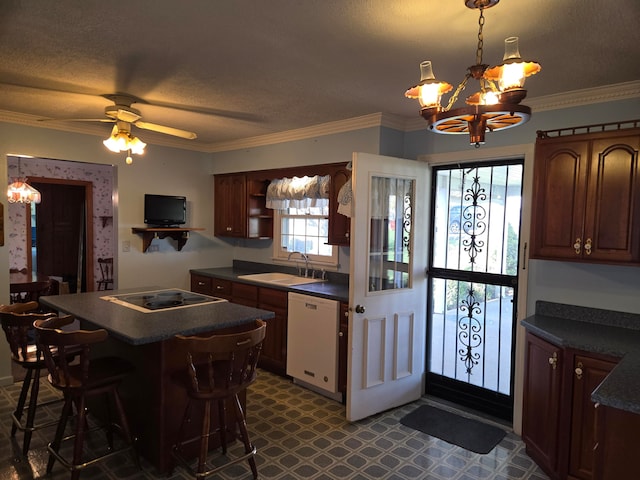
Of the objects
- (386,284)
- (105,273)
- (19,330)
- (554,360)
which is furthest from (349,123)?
(105,273)

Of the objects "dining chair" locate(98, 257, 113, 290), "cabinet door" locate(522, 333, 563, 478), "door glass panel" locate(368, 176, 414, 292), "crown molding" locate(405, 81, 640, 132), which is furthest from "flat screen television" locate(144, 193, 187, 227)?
"cabinet door" locate(522, 333, 563, 478)

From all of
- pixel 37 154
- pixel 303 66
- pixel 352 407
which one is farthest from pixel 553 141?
pixel 37 154

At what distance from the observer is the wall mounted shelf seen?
472 centimetres

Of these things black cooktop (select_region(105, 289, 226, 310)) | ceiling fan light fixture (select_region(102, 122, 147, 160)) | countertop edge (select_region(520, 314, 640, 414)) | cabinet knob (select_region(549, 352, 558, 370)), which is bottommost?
cabinet knob (select_region(549, 352, 558, 370))

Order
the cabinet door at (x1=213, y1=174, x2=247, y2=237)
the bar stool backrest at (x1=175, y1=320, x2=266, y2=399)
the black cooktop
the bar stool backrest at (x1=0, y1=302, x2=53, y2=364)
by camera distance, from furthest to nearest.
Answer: the cabinet door at (x1=213, y1=174, x2=247, y2=237) → the black cooktop → the bar stool backrest at (x1=0, y1=302, x2=53, y2=364) → the bar stool backrest at (x1=175, y1=320, x2=266, y2=399)

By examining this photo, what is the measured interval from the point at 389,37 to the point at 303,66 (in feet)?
2.01

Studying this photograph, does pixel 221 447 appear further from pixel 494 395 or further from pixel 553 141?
pixel 553 141

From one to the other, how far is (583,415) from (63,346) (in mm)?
2723

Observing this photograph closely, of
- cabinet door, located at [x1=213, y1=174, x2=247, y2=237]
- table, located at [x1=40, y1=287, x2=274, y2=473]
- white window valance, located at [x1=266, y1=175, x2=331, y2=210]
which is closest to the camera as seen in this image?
table, located at [x1=40, y1=287, x2=274, y2=473]

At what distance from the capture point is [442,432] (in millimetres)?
3146

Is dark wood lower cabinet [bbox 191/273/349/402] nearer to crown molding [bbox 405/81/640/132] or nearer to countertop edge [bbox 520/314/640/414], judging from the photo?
countertop edge [bbox 520/314/640/414]

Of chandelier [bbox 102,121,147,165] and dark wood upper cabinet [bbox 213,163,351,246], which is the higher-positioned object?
chandelier [bbox 102,121,147,165]

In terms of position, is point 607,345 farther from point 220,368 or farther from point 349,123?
point 349,123

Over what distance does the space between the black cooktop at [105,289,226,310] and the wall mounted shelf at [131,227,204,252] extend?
1.40 m
